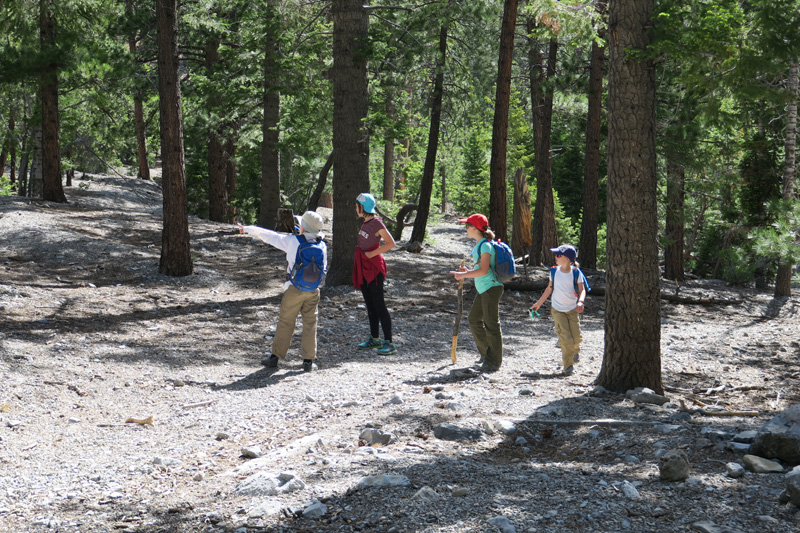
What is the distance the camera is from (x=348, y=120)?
13.0 meters

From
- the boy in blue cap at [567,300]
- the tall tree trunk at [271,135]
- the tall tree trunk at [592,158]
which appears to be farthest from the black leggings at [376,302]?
the tall tree trunk at [592,158]

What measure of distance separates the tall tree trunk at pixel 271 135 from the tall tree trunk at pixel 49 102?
590cm

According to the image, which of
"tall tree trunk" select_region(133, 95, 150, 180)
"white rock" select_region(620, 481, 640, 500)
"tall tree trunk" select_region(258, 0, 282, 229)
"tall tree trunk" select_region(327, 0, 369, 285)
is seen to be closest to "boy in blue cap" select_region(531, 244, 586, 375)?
"white rock" select_region(620, 481, 640, 500)

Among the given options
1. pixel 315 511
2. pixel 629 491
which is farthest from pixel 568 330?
pixel 315 511

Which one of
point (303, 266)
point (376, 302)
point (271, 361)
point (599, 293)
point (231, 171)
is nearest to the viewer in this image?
point (303, 266)

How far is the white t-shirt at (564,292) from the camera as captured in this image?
841 centimetres

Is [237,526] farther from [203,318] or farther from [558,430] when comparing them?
[203,318]

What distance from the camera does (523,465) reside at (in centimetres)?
497

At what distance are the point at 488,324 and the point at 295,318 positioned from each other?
2403mm

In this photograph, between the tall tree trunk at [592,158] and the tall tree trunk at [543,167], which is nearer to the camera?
the tall tree trunk at [592,158]

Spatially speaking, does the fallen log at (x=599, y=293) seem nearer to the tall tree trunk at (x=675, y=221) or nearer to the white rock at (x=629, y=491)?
the tall tree trunk at (x=675, y=221)

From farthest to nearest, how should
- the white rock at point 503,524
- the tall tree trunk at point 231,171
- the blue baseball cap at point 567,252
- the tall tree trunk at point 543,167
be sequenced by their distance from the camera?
the tall tree trunk at point 231,171
the tall tree trunk at point 543,167
the blue baseball cap at point 567,252
the white rock at point 503,524

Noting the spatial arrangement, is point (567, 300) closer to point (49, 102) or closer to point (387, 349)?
point (387, 349)

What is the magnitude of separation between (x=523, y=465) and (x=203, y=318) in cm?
733
